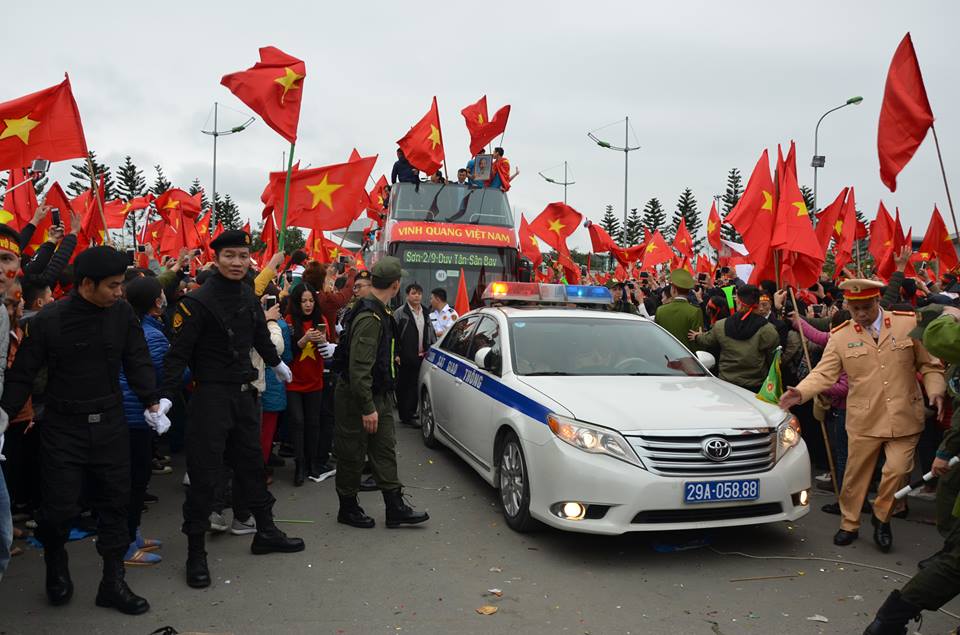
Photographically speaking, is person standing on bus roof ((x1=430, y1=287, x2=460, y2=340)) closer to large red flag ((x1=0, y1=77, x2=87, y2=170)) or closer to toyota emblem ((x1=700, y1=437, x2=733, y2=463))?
large red flag ((x1=0, y1=77, x2=87, y2=170))

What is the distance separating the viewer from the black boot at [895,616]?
3.45m

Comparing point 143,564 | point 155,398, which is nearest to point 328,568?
point 143,564

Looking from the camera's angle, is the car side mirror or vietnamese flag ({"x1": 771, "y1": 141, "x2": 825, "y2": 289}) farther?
vietnamese flag ({"x1": 771, "y1": 141, "x2": 825, "y2": 289})

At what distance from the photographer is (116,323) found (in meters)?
4.04

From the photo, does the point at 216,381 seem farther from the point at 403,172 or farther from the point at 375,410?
the point at 403,172

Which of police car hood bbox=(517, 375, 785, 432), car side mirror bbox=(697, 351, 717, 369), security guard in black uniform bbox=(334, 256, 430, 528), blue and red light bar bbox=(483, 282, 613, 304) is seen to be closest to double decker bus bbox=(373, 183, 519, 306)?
blue and red light bar bbox=(483, 282, 613, 304)

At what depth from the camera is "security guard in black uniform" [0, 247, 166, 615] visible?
3.82 metres

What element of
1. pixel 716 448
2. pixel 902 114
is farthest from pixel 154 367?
→ pixel 902 114

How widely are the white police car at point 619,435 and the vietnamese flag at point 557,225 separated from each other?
915cm

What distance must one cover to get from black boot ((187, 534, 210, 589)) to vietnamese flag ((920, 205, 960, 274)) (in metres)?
12.9

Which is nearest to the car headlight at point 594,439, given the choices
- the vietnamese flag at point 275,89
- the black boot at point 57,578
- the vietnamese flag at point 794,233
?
the black boot at point 57,578

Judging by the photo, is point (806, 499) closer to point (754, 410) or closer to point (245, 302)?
point (754, 410)

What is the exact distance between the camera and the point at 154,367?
14.7 feet

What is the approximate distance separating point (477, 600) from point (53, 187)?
8.35 m
